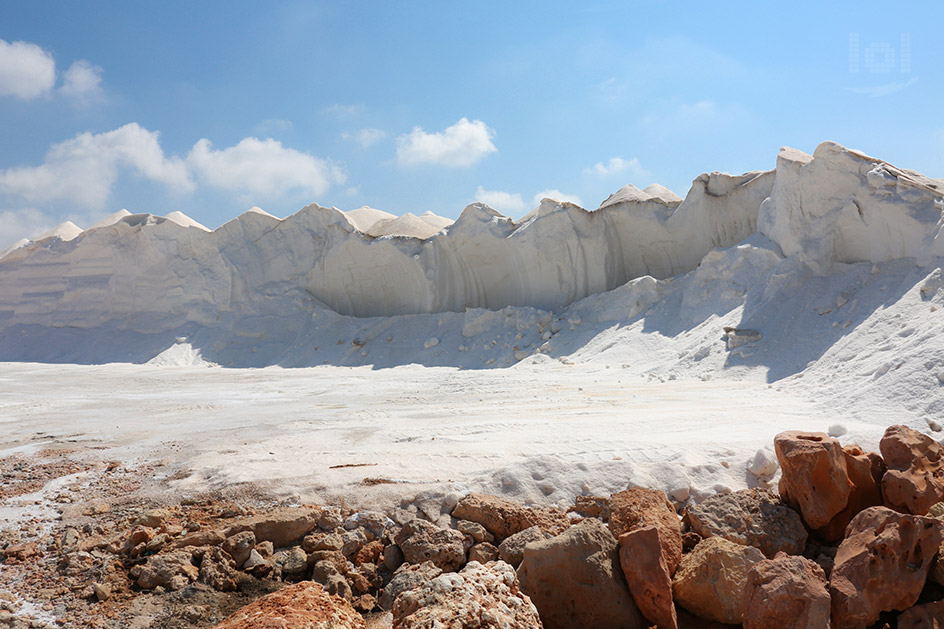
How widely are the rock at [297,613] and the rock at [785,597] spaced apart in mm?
2037

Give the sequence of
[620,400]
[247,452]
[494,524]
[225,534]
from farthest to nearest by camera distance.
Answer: [620,400] → [247,452] → [494,524] → [225,534]

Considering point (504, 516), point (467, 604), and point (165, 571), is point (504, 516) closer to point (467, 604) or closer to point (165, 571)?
point (467, 604)

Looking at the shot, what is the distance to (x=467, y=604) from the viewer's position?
2.64 metres

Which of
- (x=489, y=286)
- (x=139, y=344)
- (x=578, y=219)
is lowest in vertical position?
(x=139, y=344)

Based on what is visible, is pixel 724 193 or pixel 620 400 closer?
pixel 620 400

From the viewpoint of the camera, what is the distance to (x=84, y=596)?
328 centimetres

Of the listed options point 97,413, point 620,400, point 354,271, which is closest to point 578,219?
point 354,271

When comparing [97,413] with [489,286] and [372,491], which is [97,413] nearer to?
[372,491]

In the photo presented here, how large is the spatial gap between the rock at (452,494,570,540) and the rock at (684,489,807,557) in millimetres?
922

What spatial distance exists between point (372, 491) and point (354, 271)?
14115mm

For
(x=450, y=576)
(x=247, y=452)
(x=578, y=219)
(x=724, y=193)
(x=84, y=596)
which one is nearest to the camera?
(x=450, y=576)

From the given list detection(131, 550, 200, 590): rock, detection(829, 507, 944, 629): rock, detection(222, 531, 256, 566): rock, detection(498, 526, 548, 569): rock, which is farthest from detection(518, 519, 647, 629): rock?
detection(131, 550, 200, 590): rock

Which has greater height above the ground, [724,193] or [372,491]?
[724,193]

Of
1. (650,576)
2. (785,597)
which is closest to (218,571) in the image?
(650,576)
